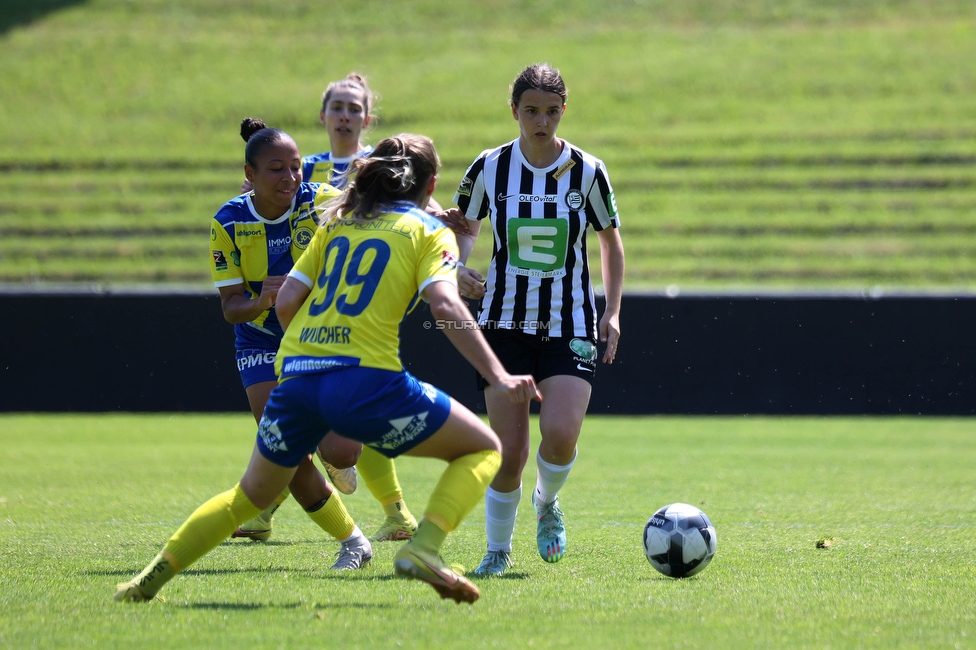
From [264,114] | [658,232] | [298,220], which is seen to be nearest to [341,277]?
[298,220]

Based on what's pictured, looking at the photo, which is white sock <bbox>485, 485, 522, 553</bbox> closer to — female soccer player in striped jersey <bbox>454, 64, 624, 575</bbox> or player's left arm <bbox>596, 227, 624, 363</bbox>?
female soccer player in striped jersey <bbox>454, 64, 624, 575</bbox>

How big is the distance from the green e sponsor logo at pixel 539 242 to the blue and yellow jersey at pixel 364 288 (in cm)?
107

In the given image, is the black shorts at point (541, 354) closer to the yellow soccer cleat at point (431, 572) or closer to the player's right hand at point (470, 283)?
the player's right hand at point (470, 283)

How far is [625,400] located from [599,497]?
5525 millimetres

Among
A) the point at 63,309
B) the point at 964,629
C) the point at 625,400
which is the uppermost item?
the point at 964,629

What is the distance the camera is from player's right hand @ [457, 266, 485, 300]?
453 cm

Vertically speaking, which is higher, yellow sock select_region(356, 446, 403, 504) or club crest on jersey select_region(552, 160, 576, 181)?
club crest on jersey select_region(552, 160, 576, 181)

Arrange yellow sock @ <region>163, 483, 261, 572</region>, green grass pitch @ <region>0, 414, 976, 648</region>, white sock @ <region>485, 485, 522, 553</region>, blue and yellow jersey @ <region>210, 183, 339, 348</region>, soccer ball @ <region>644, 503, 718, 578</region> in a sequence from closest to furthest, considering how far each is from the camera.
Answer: green grass pitch @ <region>0, 414, 976, 648</region> < yellow sock @ <region>163, 483, 261, 572</region> < soccer ball @ <region>644, 503, 718, 578</region> < white sock @ <region>485, 485, 522, 553</region> < blue and yellow jersey @ <region>210, 183, 339, 348</region>

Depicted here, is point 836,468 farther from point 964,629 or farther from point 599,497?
point 964,629

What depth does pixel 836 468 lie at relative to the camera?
8.59 m

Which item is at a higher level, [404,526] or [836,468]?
[404,526]

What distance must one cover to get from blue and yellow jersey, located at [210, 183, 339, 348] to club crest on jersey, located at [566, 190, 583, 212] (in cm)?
108

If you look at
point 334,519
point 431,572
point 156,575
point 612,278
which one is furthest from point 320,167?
Result: point 431,572

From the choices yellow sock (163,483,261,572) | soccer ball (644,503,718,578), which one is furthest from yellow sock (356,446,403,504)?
yellow sock (163,483,261,572)
